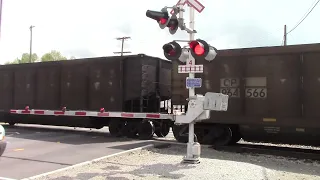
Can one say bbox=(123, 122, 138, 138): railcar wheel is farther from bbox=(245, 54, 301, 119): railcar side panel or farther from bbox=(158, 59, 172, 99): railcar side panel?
bbox=(245, 54, 301, 119): railcar side panel

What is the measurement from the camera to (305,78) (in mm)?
10305

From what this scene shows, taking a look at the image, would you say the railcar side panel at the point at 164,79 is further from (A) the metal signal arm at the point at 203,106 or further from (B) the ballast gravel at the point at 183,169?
(A) the metal signal arm at the point at 203,106

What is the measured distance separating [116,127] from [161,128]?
74.6 inches

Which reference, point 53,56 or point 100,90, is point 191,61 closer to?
point 100,90

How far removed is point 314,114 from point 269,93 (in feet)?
4.64

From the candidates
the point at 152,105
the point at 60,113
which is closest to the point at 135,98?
the point at 152,105

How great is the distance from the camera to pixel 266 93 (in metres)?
10.9

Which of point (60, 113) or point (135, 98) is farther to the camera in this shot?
point (60, 113)

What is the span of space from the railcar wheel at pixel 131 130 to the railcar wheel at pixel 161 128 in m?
0.86

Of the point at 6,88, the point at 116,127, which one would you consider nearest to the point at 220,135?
the point at 116,127

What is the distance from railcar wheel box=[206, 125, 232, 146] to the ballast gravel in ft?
7.46

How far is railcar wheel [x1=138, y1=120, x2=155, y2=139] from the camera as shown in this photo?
45.9 ft

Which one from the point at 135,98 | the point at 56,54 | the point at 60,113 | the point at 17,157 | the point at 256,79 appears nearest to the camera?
the point at 17,157

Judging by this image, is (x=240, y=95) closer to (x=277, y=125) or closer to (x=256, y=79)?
(x=256, y=79)
